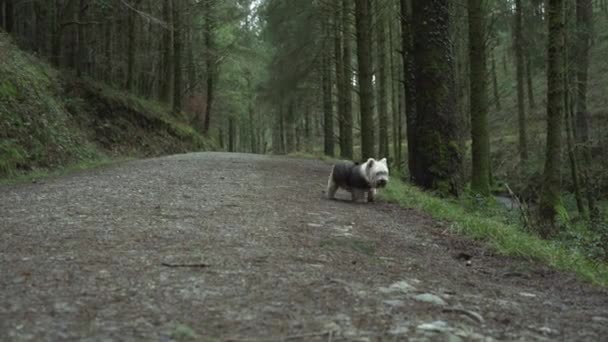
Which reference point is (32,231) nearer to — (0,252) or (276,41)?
(0,252)

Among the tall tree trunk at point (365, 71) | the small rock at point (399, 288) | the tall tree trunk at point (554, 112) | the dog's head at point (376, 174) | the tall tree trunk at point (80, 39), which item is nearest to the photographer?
the small rock at point (399, 288)

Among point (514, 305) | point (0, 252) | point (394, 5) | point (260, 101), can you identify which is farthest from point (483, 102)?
point (260, 101)

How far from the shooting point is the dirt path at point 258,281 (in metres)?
2.76

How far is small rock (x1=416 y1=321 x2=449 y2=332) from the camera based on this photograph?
9.19 ft

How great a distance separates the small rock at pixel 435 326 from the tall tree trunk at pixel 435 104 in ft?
22.4

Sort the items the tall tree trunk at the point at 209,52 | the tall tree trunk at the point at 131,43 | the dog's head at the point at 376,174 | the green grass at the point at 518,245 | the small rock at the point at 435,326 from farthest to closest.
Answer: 1. the tall tree trunk at the point at 209,52
2. the tall tree trunk at the point at 131,43
3. the dog's head at the point at 376,174
4. the green grass at the point at 518,245
5. the small rock at the point at 435,326

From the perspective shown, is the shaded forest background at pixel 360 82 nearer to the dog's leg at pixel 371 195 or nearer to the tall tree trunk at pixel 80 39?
the tall tree trunk at pixel 80 39

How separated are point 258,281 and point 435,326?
1231 millimetres

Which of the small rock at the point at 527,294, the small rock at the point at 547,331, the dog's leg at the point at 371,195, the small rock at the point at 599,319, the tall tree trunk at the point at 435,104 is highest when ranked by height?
the tall tree trunk at the point at 435,104

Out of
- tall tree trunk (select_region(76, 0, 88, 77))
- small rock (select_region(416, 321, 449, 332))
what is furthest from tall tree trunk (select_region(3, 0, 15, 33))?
small rock (select_region(416, 321, 449, 332))

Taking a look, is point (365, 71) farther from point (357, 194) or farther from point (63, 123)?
point (63, 123)

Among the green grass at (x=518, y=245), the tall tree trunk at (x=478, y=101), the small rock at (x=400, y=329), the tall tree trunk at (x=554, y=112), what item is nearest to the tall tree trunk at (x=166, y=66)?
the tall tree trunk at (x=478, y=101)

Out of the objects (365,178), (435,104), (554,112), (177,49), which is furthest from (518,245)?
(177,49)

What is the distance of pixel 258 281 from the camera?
3523mm
